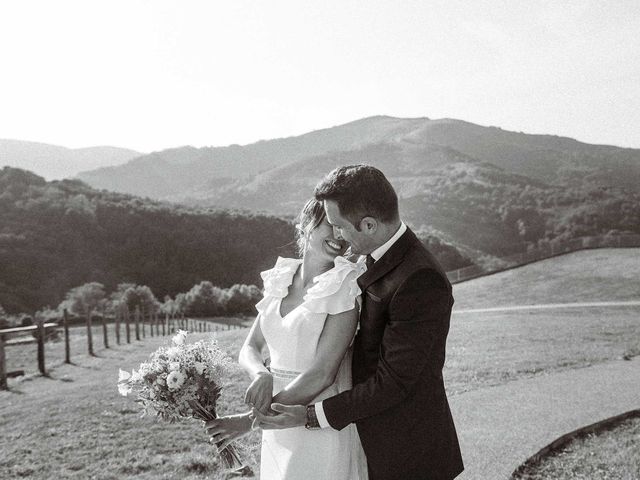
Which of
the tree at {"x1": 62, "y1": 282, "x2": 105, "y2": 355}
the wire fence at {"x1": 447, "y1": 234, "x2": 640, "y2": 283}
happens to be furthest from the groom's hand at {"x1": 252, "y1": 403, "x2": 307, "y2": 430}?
the tree at {"x1": 62, "y1": 282, "x2": 105, "y2": 355}

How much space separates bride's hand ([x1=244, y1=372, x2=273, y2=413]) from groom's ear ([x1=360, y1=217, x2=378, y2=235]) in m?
0.88

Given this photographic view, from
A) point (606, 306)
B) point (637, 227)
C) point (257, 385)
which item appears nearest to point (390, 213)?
point (257, 385)

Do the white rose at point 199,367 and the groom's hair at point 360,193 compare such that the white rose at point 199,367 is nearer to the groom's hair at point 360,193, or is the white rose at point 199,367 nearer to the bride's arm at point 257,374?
the bride's arm at point 257,374

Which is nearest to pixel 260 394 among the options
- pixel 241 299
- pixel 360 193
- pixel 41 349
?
pixel 360 193

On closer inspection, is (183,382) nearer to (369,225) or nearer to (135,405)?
(369,225)

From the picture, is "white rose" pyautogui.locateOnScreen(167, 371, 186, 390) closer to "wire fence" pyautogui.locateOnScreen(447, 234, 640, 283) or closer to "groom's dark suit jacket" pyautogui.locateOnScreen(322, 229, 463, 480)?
"groom's dark suit jacket" pyautogui.locateOnScreen(322, 229, 463, 480)

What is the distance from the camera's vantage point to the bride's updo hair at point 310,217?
3.34 metres

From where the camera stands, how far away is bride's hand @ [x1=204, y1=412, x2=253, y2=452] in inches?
132

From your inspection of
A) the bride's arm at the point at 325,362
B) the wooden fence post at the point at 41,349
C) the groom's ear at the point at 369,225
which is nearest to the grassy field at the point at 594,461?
the bride's arm at the point at 325,362

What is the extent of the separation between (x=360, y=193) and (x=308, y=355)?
0.90 m

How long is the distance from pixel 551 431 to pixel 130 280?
287 ft

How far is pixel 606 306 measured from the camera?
30.8 meters

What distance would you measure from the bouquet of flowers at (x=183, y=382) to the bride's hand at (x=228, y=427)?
14cm

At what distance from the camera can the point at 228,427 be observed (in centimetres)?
342
